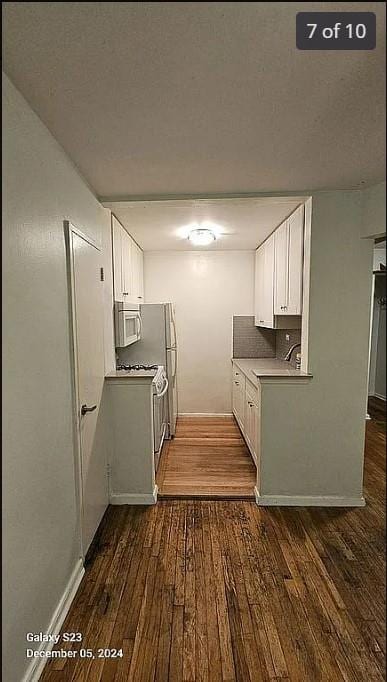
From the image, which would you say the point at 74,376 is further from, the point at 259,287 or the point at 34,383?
the point at 259,287

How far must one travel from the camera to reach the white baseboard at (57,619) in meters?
1.32

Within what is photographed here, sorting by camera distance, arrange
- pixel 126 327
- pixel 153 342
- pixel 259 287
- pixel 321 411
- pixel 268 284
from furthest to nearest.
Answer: pixel 259 287, pixel 153 342, pixel 268 284, pixel 126 327, pixel 321 411

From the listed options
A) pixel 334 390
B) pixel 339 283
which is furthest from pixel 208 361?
pixel 339 283

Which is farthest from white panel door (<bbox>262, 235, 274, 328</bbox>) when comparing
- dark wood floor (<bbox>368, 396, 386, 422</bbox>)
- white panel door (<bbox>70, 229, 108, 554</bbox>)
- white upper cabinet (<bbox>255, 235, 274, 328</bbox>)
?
dark wood floor (<bbox>368, 396, 386, 422</bbox>)

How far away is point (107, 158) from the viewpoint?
1797 mm

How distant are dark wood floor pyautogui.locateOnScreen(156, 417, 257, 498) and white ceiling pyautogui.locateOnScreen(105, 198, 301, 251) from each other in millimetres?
2162

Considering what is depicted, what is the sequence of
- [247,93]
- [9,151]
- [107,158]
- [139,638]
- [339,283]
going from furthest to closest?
[339,283] < [107,158] < [139,638] < [247,93] < [9,151]

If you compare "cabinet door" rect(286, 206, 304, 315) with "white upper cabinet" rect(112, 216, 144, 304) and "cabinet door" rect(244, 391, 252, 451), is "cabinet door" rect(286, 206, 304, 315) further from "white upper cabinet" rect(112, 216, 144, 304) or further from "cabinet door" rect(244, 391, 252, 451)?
"white upper cabinet" rect(112, 216, 144, 304)

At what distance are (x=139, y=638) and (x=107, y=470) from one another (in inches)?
45.4

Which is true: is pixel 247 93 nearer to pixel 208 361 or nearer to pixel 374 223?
pixel 374 223

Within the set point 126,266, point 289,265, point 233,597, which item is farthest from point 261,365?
point 233,597

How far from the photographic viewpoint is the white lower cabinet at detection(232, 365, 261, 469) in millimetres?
2855

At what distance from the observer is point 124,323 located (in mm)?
2898

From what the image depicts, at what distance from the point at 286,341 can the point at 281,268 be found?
1224 millimetres
